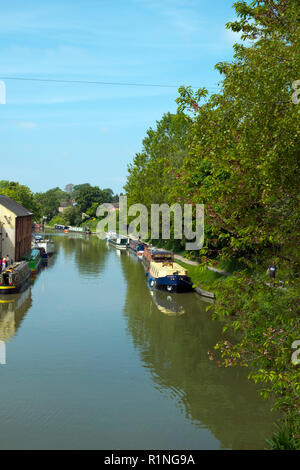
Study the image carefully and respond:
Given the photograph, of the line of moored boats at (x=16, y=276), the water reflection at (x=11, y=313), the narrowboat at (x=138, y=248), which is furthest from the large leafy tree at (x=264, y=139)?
the narrowboat at (x=138, y=248)

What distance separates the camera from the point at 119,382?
63.3ft

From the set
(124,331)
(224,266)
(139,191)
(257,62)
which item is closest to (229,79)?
(257,62)

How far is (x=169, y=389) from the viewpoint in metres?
18.9

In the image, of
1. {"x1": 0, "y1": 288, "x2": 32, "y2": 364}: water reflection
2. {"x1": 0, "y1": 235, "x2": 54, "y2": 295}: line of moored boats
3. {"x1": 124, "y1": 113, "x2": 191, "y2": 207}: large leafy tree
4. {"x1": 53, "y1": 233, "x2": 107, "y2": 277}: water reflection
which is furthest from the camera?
{"x1": 124, "y1": 113, "x2": 191, "y2": 207}: large leafy tree

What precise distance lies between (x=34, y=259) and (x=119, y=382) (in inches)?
1421

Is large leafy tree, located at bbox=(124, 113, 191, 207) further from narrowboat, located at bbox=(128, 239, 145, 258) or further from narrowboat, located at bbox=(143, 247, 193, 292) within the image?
narrowboat, located at bbox=(143, 247, 193, 292)

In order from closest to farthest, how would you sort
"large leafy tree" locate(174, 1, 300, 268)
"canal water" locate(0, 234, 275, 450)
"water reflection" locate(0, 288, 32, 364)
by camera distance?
1. "large leafy tree" locate(174, 1, 300, 268)
2. "canal water" locate(0, 234, 275, 450)
3. "water reflection" locate(0, 288, 32, 364)

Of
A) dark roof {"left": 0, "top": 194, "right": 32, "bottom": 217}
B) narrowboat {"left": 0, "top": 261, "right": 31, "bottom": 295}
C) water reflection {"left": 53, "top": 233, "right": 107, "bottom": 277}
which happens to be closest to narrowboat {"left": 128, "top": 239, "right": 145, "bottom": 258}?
water reflection {"left": 53, "top": 233, "right": 107, "bottom": 277}

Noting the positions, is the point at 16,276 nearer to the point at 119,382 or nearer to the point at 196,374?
the point at 119,382

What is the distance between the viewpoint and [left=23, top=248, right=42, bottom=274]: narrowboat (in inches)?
2004

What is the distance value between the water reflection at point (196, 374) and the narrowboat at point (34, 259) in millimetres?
18215

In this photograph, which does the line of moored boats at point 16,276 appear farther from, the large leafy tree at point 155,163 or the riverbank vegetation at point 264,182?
the riverbank vegetation at point 264,182

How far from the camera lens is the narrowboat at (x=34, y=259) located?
2004 inches

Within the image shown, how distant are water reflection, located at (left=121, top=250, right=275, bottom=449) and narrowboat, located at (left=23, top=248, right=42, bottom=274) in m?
18.2
